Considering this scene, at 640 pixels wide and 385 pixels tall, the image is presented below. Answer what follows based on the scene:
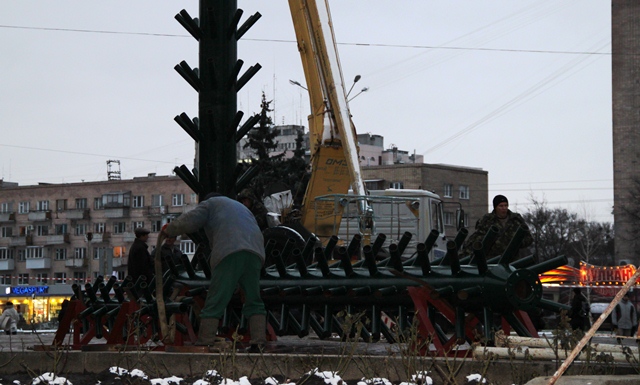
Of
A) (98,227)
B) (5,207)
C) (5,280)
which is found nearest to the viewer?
(98,227)

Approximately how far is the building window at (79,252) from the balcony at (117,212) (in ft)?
14.8

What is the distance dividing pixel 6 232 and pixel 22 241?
4.13 metres

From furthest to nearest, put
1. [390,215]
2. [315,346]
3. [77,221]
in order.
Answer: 1. [77,221]
2. [390,215]
3. [315,346]

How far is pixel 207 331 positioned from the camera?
9469 millimetres

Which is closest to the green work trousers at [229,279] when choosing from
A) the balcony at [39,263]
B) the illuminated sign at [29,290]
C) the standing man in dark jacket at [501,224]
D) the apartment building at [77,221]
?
the standing man in dark jacket at [501,224]

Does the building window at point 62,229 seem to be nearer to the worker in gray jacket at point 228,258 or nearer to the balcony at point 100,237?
the balcony at point 100,237

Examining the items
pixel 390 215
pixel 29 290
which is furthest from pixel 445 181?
pixel 390 215

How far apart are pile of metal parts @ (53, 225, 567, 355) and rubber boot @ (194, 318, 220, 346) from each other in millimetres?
480

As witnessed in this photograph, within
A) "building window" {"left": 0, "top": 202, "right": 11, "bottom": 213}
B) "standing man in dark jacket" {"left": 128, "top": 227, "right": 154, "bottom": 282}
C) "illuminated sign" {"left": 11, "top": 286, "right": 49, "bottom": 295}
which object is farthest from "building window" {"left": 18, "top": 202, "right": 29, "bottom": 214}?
"standing man in dark jacket" {"left": 128, "top": 227, "right": 154, "bottom": 282}

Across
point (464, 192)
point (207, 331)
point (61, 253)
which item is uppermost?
point (464, 192)

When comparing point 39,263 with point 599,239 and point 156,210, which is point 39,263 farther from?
point 599,239

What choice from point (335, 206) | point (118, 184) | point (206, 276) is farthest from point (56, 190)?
point (206, 276)

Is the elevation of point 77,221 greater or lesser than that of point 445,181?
lesser

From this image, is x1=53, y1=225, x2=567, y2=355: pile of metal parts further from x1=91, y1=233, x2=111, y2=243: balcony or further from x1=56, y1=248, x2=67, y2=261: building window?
x1=56, y1=248, x2=67, y2=261: building window
